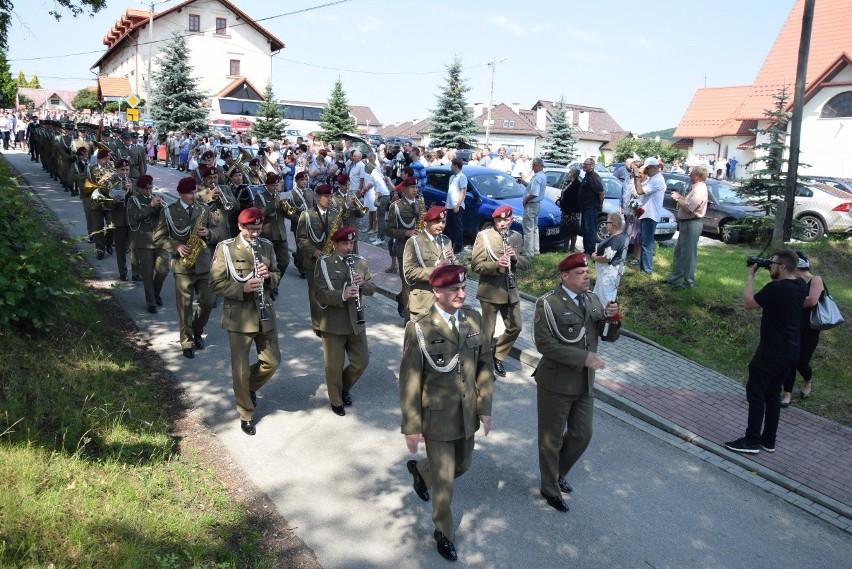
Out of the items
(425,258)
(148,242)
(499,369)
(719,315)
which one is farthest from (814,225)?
(148,242)

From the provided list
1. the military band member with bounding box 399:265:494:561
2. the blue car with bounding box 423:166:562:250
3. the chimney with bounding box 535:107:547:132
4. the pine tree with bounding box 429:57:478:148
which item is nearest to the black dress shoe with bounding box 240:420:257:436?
the military band member with bounding box 399:265:494:561

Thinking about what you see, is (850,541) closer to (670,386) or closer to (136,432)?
(670,386)

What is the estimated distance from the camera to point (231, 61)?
64625 millimetres

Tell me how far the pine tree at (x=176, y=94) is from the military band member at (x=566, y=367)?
41639mm

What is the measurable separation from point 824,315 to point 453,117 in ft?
111

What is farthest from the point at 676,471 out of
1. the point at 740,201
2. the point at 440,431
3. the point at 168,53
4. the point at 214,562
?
the point at 168,53

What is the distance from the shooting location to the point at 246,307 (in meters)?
6.90

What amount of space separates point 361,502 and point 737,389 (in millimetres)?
5324

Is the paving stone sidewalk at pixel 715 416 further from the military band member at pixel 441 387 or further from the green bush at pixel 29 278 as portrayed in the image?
the green bush at pixel 29 278

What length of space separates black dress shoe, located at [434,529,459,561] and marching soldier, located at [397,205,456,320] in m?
3.51

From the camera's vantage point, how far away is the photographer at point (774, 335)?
6.53 metres

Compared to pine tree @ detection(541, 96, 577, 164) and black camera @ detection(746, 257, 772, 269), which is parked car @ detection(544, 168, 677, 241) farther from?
pine tree @ detection(541, 96, 577, 164)

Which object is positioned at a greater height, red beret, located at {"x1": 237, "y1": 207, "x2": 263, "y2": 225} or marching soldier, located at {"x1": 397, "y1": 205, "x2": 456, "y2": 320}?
red beret, located at {"x1": 237, "y1": 207, "x2": 263, "y2": 225}

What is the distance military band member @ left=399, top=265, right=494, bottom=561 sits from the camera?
16.4 ft
